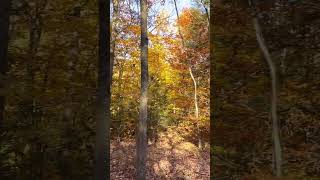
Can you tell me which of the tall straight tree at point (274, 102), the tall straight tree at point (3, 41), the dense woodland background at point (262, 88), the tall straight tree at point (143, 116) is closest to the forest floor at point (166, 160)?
the tall straight tree at point (143, 116)

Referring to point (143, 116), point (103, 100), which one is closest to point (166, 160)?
point (143, 116)

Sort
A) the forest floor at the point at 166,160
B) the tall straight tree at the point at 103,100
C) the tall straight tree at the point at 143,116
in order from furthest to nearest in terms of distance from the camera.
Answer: the forest floor at the point at 166,160, the tall straight tree at the point at 143,116, the tall straight tree at the point at 103,100

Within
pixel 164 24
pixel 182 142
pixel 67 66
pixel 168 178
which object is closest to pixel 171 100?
pixel 182 142

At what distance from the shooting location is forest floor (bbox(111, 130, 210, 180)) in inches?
675

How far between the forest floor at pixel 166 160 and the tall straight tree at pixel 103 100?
1155 cm

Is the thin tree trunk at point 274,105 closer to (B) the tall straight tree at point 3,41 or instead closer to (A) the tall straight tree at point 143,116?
(B) the tall straight tree at point 3,41

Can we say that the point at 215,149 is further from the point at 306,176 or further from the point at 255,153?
the point at 306,176

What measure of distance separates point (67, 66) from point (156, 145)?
1867cm

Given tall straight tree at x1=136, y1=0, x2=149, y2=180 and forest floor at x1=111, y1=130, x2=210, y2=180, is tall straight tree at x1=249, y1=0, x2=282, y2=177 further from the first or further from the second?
forest floor at x1=111, y1=130, x2=210, y2=180

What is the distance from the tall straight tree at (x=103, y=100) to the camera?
430cm

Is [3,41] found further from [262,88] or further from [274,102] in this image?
[274,102]

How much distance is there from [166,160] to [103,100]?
15.2 m

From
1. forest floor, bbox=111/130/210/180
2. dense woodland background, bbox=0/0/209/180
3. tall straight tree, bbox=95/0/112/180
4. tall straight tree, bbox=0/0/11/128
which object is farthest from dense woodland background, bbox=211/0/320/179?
forest floor, bbox=111/130/210/180

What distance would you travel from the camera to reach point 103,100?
433 centimetres
